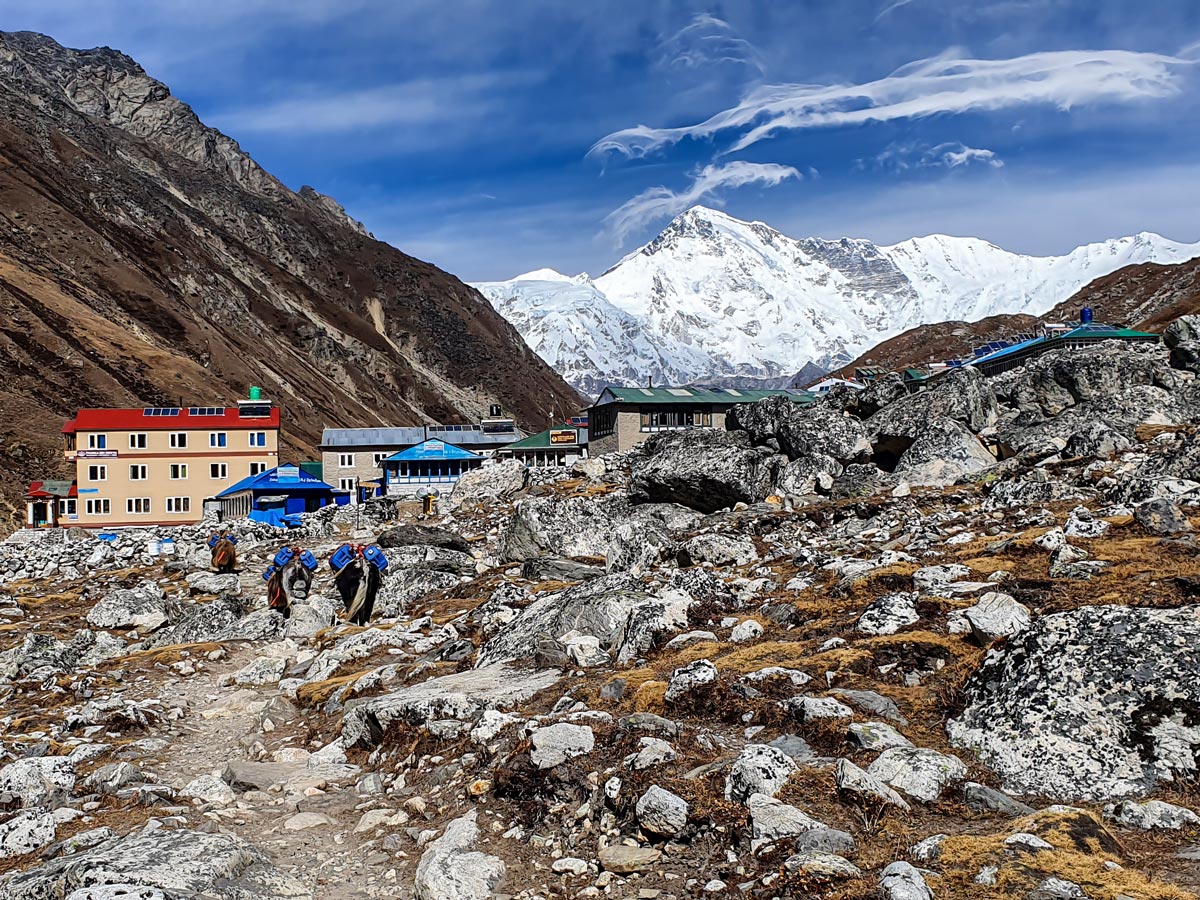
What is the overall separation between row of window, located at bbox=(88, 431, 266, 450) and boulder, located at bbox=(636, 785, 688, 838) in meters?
62.8

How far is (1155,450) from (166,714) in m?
20.9

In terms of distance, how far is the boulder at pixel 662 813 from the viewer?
7121 mm

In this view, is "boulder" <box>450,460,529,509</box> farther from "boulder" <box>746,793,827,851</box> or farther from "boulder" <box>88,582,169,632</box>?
"boulder" <box>746,793,827,851</box>

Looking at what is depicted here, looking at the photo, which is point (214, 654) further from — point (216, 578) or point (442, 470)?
point (442, 470)

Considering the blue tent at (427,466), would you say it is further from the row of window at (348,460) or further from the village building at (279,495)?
the row of window at (348,460)

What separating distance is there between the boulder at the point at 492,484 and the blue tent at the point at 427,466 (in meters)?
12.1

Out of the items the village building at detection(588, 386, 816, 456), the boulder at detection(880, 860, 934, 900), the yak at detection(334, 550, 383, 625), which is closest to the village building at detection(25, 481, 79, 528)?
the village building at detection(588, 386, 816, 456)

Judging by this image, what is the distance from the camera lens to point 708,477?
90.8 ft

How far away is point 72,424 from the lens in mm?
63906

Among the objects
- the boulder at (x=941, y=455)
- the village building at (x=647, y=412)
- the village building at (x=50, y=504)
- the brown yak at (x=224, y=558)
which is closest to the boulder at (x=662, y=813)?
the boulder at (x=941, y=455)

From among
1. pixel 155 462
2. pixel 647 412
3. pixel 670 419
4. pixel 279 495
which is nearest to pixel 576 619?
pixel 279 495

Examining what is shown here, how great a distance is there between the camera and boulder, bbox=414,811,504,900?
6949mm

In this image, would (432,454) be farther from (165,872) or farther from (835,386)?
(165,872)

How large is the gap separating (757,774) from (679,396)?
5803cm
